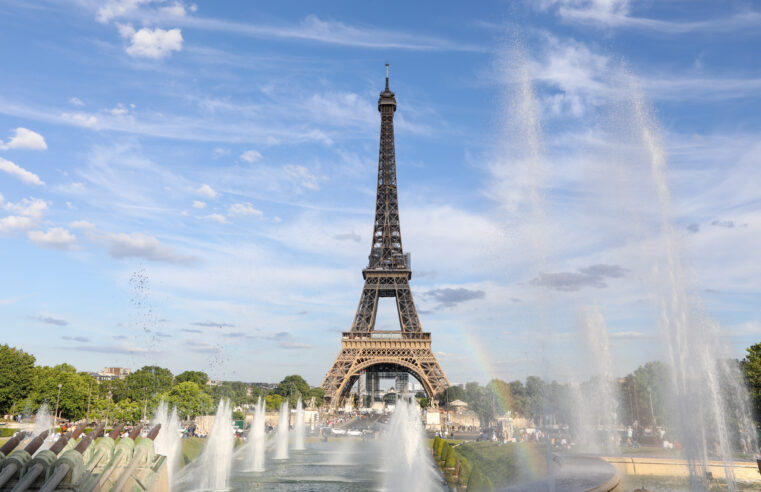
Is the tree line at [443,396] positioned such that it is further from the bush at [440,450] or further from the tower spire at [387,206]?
the tower spire at [387,206]

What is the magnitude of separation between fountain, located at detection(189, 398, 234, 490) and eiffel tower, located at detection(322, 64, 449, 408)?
140ft

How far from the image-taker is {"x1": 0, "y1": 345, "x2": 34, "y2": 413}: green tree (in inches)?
2463

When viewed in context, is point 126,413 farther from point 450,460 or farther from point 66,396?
point 450,460

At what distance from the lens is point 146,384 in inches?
3949

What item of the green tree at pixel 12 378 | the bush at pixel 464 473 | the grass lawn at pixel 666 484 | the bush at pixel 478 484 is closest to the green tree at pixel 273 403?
the green tree at pixel 12 378

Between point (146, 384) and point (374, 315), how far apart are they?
48422 millimetres

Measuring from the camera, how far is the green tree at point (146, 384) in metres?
92.9

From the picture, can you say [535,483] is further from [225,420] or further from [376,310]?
[376,310]

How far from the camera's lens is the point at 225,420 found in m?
A: 33.7

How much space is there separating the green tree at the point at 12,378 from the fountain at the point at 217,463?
4249 centimetres

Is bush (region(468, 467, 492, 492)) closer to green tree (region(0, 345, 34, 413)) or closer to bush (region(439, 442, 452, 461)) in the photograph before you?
bush (region(439, 442, 452, 461))

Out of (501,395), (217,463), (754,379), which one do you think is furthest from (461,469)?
(501,395)

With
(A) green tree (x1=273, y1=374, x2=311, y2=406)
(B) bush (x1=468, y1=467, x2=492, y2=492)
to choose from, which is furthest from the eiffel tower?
(B) bush (x1=468, y1=467, x2=492, y2=492)

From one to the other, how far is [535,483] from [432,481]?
10.8 metres
